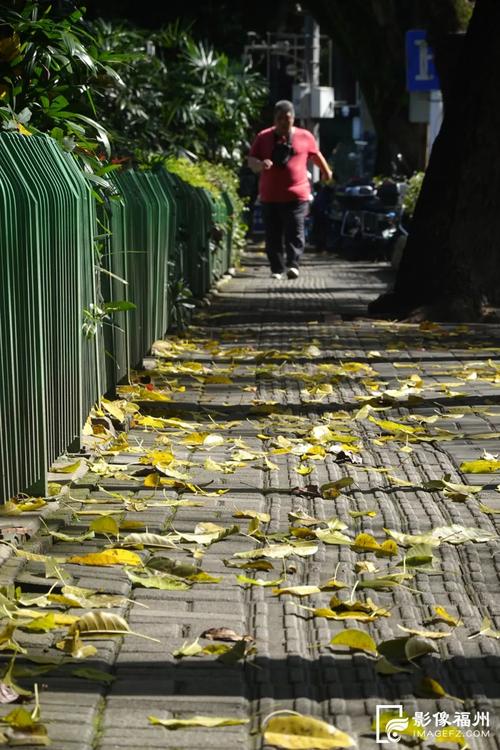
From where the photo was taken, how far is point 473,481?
6383mm

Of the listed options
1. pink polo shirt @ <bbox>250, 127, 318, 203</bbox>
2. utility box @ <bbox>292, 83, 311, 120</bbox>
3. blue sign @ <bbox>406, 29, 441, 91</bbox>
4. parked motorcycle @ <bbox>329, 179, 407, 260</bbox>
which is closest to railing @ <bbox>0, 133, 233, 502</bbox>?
pink polo shirt @ <bbox>250, 127, 318, 203</bbox>

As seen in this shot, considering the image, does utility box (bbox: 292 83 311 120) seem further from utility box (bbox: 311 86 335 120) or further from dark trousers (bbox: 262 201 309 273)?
dark trousers (bbox: 262 201 309 273)

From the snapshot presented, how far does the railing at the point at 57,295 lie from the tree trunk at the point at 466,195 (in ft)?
14.1

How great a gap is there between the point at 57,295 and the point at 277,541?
147 centimetres

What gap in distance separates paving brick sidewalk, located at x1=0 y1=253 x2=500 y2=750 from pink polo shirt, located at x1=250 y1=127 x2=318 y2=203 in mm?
7634

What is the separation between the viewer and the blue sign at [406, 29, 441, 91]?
73.7 ft

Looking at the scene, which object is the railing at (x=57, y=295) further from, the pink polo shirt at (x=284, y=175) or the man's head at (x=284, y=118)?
the man's head at (x=284, y=118)

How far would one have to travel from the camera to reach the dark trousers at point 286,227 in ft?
61.7

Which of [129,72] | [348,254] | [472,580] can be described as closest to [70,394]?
[472,580]

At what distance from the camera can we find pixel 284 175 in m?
18.7

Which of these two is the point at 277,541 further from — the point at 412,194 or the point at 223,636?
the point at 412,194

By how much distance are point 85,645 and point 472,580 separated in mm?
1349

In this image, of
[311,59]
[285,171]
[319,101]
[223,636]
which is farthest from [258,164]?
[311,59]

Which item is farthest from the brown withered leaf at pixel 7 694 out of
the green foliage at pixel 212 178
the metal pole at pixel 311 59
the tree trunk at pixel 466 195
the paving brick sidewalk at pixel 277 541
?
the metal pole at pixel 311 59
